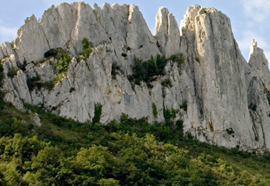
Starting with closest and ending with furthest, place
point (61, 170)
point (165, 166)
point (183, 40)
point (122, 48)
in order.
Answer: point (61, 170), point (165, 166), point (122, 48), point (183, 40)

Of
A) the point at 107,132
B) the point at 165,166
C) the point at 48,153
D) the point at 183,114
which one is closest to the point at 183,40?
the point at 183,114

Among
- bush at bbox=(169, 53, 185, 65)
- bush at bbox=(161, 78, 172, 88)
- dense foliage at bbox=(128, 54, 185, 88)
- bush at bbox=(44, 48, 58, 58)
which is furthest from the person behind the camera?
bush at bbox=(169, 53, 185, 65)

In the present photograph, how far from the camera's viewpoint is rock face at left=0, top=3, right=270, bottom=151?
5684cm

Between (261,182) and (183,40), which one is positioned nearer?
(261,182)

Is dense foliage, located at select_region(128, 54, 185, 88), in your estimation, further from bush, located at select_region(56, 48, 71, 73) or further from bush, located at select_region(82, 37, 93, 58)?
bush, located at select_region(56, 48, 71, 73)

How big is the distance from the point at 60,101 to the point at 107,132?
23.7ft

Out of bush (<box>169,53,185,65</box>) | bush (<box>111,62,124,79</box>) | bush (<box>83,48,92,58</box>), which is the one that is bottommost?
bush (<box>111,62,124,79</box>)

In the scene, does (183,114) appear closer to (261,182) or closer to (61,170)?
(261,182)

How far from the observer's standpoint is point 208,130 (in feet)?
203

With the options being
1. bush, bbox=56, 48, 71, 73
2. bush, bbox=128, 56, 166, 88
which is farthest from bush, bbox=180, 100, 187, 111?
bush, bbox=56, 48, 71, 73

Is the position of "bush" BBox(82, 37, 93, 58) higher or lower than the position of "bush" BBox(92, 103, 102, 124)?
higher

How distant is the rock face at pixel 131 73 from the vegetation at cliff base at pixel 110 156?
2.31 meters

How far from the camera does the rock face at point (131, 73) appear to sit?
56.8 metres

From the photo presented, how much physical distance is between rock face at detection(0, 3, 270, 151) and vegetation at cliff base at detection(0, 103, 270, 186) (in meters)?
2.31
